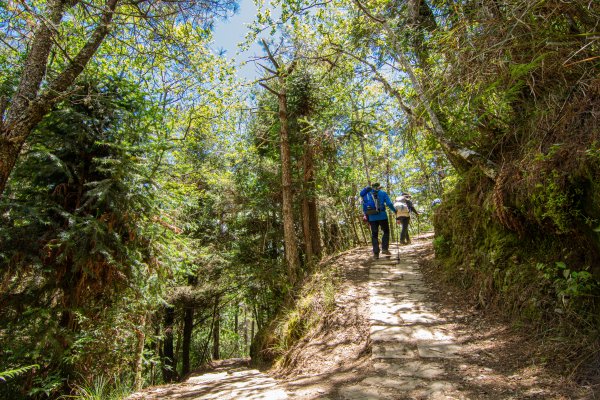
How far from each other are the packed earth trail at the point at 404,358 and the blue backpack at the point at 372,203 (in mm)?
1963

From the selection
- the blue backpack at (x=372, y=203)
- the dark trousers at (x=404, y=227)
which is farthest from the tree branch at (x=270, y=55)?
the dark trousers at (x=404, y=227)

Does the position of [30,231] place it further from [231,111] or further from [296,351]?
[231,111]

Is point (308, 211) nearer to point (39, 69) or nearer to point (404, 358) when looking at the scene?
point (404, 358)

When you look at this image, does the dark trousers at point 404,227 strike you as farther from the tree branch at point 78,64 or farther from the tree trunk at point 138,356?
the tree branch at point 78,64

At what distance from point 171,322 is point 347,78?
12841 mm

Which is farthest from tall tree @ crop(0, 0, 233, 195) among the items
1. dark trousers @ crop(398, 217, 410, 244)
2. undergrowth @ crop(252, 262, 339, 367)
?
dark trousers @ crop(398, 217, 410, 244)

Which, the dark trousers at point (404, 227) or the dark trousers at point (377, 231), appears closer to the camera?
the dark trousers at point (377, 231)

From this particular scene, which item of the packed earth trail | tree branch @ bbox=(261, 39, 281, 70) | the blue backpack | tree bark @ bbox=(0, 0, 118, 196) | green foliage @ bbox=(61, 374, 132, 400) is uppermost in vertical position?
tree branch @ bbox=(261, 39, 281, 70)

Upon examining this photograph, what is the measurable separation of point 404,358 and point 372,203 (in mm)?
4772

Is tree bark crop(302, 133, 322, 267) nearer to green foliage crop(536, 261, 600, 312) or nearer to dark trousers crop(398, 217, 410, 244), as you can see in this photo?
dark trousers crop(398, 217, 410, 244)

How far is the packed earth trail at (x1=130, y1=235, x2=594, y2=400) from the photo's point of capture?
3027 millimetres

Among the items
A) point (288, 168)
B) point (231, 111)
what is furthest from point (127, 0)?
point (231, 111)

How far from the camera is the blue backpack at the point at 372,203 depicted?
8.25m

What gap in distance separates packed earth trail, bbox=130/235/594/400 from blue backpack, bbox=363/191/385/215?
1.96 meters
